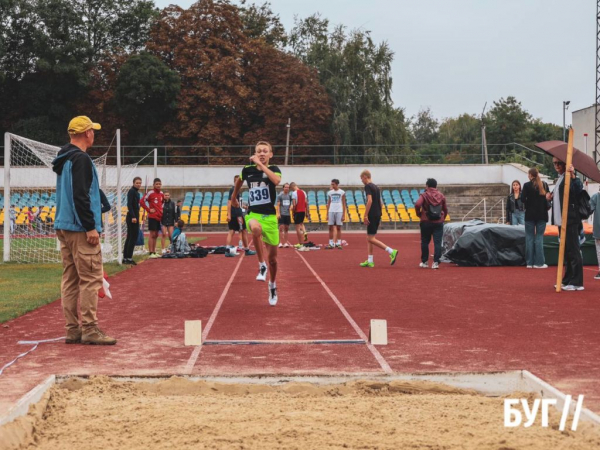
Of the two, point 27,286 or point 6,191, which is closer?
point 27,286

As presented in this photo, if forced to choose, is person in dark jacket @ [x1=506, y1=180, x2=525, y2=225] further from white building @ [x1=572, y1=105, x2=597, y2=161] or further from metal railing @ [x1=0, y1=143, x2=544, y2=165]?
white building @ [x1=572, y1=105, x2=597, y2=161]

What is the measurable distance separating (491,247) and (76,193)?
11.6 metres

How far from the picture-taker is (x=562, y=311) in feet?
31.2

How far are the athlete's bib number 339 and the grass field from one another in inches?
126

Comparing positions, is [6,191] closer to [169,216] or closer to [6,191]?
[6,191]

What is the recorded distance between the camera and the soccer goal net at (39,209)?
19.3 metres

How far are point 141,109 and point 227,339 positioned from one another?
1888 inches

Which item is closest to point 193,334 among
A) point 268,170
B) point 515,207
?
point 268,170

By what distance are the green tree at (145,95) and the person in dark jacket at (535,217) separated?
1530 inches

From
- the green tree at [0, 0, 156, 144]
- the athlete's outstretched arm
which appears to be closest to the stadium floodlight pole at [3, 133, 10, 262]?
the athlete's outstretched arm

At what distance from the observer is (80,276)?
729 centimetres

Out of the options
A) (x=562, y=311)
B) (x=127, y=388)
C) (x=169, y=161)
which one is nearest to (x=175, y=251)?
(x=562, y=311)

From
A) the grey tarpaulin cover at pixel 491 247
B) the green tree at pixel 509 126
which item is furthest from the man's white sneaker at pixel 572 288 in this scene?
the green tree at pixel 509 126

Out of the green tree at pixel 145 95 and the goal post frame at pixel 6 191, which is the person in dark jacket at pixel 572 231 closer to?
the goal post frame at pixel 6 191
